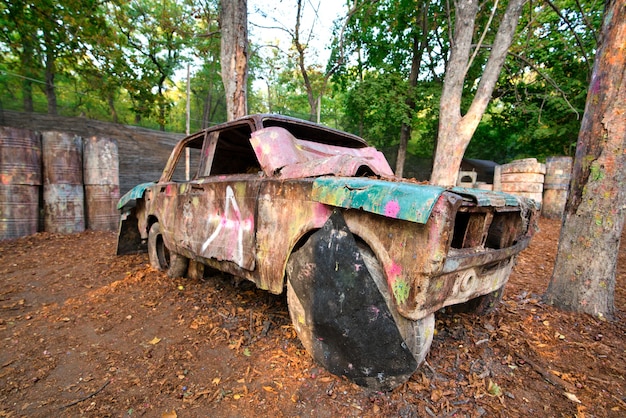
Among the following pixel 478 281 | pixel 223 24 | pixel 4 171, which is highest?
pixel 223 24

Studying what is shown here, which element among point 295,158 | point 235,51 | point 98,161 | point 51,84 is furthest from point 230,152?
point 51,84

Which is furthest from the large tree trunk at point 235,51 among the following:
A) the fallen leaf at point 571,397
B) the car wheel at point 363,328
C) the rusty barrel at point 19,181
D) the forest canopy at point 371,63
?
the fallen leaf at point 571,397

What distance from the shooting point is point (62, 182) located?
5.97 m

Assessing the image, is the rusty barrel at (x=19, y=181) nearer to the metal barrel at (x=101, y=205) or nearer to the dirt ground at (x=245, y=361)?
the metal barrel at (x=101, y=205)

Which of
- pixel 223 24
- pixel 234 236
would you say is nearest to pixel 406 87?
pixel 223 24

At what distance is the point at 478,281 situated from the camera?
188 centimetres

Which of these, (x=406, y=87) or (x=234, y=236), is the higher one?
(x=406, y=87)

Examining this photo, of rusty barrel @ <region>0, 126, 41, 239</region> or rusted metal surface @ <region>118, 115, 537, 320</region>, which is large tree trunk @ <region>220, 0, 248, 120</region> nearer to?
rusted metal surface @ <region>118, 115, 537, 320</region>

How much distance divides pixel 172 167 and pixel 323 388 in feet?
11.1

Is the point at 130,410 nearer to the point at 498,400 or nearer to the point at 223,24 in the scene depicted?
the point at 498,400

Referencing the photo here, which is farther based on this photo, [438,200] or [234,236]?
[234,236]

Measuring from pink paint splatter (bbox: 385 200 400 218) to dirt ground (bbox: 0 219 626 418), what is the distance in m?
1.14

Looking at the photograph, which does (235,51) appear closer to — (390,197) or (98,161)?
(98,161)

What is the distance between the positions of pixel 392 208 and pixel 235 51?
5.87 m
